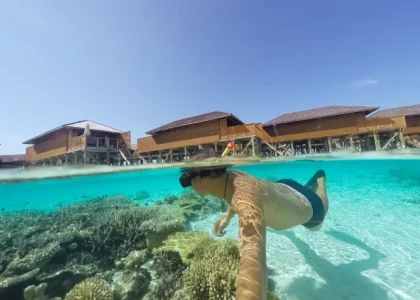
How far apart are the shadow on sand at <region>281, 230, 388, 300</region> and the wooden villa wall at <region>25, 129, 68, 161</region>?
29.1 meters

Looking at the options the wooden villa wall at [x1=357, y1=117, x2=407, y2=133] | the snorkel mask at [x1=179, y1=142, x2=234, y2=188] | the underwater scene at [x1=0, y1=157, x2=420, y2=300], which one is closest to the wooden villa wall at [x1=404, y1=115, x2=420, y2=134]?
the wooden villa wall at [x1=357, y1=117, x2=407, y2=133]

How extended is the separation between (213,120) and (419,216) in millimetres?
18523

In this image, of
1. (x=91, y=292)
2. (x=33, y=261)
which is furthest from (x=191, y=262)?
(x=33, y=261)

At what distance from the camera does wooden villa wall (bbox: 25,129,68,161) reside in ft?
87.2

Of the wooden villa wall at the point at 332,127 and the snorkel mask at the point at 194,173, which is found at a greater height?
the wooden villa wall at the point at 332,127

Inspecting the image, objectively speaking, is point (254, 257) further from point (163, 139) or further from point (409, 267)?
point (163, 139)

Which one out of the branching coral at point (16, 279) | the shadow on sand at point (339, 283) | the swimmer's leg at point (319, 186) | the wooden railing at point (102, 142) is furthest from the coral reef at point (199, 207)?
the wooden railing at point (102, 142)

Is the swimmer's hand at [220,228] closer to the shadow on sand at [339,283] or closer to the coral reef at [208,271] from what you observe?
the coral reef at [208,271]

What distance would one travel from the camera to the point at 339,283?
4.57 m

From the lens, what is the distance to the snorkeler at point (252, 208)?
126cm

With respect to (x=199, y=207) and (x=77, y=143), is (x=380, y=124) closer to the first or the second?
(x=199, y=207)

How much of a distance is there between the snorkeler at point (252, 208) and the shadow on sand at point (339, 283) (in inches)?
51.6

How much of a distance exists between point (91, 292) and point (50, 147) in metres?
31.3

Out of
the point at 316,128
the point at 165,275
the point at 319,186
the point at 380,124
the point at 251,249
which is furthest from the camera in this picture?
the point at 316,128
